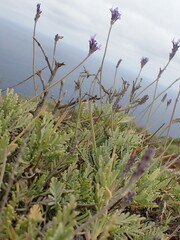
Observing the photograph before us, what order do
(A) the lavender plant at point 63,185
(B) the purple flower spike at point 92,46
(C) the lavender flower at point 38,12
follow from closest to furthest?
(A) the lavender plant at point 63,185, (B) the purple flower spike at point 92,46, (C) the lavender flower at point 38,12

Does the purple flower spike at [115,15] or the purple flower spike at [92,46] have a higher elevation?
the purple flower spike at [115,15]

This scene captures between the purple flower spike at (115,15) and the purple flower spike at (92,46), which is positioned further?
the purple flower spike at (115,15)

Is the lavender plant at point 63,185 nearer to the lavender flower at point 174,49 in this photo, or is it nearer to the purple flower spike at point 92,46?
the purple flower spike at point 92,46

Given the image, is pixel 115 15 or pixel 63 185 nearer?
pixel 63 185

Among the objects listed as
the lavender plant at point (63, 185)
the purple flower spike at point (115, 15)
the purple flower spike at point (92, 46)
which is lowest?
the lavender plant at point (63, 185)

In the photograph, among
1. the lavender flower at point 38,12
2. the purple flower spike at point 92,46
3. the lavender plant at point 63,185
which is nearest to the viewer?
the lavender plant at point 63,185

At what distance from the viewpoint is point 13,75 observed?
5231 inches

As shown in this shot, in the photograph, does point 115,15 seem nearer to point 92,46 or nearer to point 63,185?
point 92,46

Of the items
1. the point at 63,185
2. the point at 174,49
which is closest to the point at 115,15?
the point at 174,49

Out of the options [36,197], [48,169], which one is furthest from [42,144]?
[36,197]

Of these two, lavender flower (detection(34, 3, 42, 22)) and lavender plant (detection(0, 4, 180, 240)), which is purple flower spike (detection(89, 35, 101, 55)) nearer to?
lavender plant (detection(0, 4, 180, 240))

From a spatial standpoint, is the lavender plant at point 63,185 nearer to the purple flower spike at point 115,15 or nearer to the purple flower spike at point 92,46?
the purple flower spike at point 92,46

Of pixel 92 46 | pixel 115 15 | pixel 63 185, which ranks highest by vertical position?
pixel 115 15

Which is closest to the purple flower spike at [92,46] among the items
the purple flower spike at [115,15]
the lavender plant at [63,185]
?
the lavender plant at [63,185]
